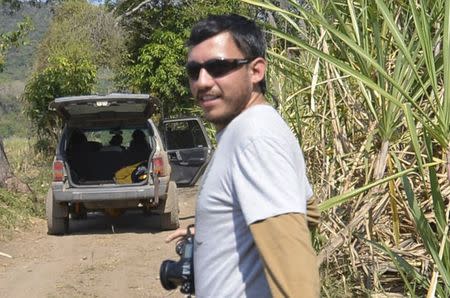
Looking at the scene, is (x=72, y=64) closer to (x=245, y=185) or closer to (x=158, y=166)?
(x=158, y=166)

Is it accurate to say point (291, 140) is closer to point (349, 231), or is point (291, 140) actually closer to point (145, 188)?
point (349, 231)

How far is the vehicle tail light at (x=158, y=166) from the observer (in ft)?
32.2

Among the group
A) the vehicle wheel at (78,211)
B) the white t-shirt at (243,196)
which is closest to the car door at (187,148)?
the vehicle wheel at (78,211)

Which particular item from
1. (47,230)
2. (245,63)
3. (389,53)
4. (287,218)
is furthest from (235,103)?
(47,230)

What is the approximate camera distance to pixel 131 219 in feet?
38.4

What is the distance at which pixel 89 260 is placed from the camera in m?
8.48

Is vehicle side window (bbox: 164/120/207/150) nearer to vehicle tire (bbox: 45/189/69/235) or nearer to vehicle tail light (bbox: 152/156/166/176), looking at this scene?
vehicle tail light (bbox: 152/156/166/176)

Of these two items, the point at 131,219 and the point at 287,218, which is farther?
the point at 131,219

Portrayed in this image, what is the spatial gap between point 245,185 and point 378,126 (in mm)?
2766

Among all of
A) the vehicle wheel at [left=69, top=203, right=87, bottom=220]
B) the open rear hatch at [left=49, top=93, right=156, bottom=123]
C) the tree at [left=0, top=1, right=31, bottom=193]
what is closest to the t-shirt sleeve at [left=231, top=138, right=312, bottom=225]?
the open rear hatch at [left=49, top=93, right=156, bottom=123]

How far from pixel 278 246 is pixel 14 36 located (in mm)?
12848

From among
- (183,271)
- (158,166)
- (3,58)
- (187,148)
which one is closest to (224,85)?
(183,271)

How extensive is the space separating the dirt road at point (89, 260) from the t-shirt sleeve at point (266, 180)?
4750 mm

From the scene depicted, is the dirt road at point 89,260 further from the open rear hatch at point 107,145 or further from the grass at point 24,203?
the open rear hatch at point 107,145
